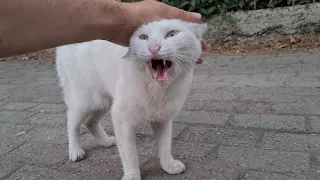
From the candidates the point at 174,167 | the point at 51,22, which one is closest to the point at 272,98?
the point at 174,167

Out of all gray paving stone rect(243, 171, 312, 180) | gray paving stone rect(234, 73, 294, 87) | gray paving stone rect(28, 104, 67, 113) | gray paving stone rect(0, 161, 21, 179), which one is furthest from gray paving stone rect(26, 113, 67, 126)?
gray paving stone rect(234, 73, 294, 87)

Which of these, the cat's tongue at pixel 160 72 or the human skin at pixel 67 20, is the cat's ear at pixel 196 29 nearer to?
the human skin at pixel 67 20

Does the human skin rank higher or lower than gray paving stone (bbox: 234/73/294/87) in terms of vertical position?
higher

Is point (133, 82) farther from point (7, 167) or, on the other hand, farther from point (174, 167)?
point (7, 167)

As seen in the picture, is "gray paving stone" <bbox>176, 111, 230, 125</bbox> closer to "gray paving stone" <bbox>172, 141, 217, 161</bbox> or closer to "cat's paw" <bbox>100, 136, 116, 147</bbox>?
"gray paving stone" <bbox>172, 141, 217, 161</bbox>

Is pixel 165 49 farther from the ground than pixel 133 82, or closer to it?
farther from the ground

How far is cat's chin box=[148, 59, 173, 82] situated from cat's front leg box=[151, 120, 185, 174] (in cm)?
46

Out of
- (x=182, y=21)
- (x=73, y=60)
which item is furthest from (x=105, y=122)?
(x=182, y=21)

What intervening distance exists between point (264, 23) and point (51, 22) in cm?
522

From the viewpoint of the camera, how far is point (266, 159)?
2.03 m

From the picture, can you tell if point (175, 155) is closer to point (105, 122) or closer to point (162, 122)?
point (162, 122)

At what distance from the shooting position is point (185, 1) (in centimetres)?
621

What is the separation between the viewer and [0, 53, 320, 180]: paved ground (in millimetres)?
2000

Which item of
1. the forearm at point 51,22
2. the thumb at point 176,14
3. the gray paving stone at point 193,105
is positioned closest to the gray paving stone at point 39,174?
the forearm at point 51,22
